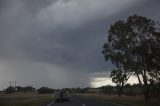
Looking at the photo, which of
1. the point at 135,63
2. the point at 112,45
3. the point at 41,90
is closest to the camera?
the point at 135,63

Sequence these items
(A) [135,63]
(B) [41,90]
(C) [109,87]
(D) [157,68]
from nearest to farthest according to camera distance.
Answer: (D) [157,68] → (A) [135,63] → (C) [109,87] → (B) [41,90]

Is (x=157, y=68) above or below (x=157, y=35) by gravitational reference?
below

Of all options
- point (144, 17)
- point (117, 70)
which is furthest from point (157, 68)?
point (117, 70)

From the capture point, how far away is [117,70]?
60.2 meters

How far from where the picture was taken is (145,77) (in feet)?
164

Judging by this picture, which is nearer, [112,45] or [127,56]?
[127,56]

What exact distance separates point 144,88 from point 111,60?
9778 millimetres

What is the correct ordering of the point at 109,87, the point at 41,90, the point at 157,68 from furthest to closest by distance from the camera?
the point at 41,90 < the point at 109,87 < the point at 157,68

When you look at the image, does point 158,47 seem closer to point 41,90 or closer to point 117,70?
point 117,70

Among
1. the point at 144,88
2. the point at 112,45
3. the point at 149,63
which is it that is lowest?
the point at 144,88

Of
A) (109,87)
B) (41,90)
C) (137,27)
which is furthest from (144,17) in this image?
(41,90)

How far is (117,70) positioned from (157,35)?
37.7 feet

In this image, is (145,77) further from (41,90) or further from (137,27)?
(41,90)

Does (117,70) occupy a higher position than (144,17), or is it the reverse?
(144,17)
